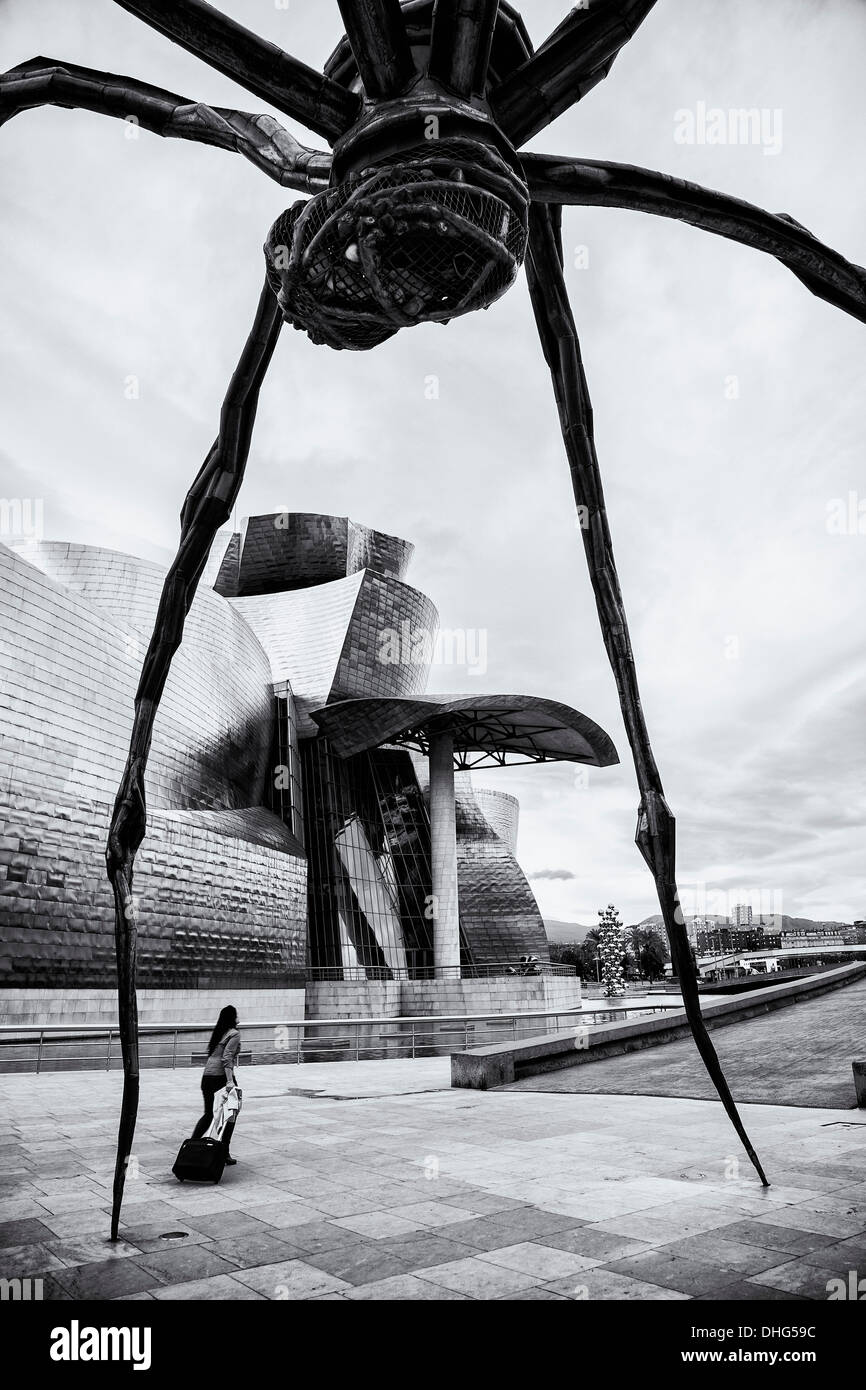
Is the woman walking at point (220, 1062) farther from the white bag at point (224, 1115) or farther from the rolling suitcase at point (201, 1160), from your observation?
the rolling suitcase at point (201, 1160)

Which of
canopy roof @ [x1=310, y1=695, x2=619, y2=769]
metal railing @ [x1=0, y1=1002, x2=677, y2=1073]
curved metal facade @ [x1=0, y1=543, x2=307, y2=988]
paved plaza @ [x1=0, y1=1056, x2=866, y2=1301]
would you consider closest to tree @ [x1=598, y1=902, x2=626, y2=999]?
canopy roof @ [x1=310, y1=695, x2=619, y2=769]

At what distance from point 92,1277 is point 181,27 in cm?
512

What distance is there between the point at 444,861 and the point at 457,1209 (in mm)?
36597

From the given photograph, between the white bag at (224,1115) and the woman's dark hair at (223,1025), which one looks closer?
the white bag at (224,1115)

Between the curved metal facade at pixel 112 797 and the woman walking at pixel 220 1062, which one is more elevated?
the curved metal facade at pixel 112 797

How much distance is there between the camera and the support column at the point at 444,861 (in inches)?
1598

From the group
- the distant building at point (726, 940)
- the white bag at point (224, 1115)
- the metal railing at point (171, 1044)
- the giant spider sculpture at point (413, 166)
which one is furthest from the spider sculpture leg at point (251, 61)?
the distant building at point (726, 940)

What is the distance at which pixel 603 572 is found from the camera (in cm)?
434

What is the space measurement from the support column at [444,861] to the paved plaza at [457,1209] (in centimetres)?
3141

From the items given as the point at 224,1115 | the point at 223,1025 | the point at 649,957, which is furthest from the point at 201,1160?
the point at 649,957

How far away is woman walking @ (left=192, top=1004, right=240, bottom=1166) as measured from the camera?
7.36 meters

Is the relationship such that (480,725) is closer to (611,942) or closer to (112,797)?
(112,797)
